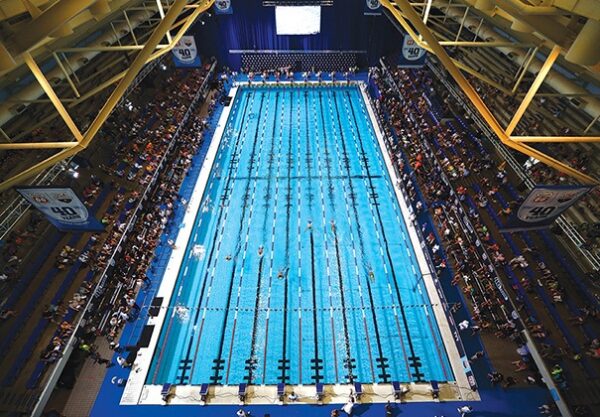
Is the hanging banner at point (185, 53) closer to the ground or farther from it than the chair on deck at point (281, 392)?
farther from it

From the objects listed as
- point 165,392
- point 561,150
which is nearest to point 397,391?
point 165,392

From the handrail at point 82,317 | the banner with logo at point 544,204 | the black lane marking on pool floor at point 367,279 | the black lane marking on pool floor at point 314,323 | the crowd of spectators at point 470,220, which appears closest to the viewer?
the banner with logo at point 544,204

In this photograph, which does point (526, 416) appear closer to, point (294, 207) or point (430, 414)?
point (430, 414)

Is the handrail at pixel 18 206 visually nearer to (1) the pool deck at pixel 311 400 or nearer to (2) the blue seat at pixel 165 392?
(1) the pool deck at pixel 311 400

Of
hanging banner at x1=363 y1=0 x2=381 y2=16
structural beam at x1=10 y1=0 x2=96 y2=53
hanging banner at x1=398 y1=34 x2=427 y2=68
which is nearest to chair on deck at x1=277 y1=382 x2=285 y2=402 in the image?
structural beam at x1=10 y1=0 x2=96 y2=53

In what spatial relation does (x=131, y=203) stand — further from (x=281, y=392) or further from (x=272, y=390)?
(x=281, y=392)

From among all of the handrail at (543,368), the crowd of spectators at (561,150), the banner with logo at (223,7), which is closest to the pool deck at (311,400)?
the handrail at (543,368)
